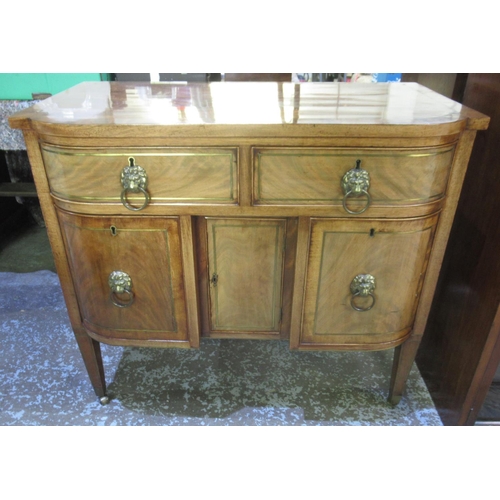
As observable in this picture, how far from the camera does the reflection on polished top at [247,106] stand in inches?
33.1

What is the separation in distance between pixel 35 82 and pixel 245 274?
123cm

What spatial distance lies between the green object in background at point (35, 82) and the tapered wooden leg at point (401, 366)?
1.39 m

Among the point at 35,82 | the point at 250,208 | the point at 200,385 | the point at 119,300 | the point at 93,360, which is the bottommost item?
the point at 200,385

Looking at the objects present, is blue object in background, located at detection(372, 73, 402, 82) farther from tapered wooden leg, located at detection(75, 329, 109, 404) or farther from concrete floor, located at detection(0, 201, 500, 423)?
concrete floor, located at detection(0, 201, 500, 423)

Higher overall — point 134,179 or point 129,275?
point 134,179

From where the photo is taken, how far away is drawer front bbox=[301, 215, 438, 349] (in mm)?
926

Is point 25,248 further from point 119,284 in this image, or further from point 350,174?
Answer: point 350,174

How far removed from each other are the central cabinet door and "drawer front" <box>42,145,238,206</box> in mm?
84

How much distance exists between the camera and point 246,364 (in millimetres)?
1350

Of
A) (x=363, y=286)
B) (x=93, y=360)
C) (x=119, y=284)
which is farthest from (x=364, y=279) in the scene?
(x=93, y=360)

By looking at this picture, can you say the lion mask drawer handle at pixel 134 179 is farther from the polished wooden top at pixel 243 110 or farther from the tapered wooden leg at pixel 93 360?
the tapered wooden leg at pixel 93 360

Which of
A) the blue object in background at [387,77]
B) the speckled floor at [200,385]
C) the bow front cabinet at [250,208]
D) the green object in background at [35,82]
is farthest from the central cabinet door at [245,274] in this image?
the green object in background at [35,82]

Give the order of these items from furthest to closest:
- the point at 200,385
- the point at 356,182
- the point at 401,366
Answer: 1. the point at 200,385
2. the point at 401,366
3. the point at 356,182

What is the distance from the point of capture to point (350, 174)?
2.80ft
